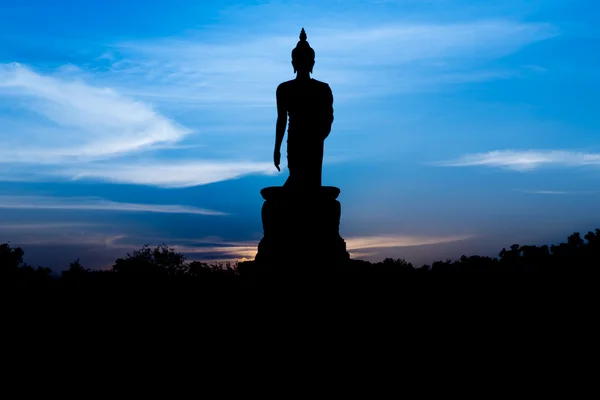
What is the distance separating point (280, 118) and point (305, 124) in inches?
22.3

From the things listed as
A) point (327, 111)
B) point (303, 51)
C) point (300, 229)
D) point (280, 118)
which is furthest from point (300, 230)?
point (303, 51)

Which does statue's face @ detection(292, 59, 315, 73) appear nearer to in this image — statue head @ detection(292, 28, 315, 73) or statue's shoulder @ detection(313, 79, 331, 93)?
statue head @ detection(292, 28, 315, 73)

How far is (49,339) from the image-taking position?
9688 mm

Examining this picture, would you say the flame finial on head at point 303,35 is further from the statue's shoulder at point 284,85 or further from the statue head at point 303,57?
the statue's shoulder at point 284,85

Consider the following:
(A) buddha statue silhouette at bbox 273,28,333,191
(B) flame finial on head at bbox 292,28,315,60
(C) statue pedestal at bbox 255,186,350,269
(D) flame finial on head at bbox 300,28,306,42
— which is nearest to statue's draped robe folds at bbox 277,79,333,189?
(A) buddha statue silhouette at bbox 273,28,333,191

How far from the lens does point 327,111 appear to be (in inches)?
523

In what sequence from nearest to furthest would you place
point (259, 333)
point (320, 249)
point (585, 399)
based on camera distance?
point (585, 399), point (259, 333), point (320, 249)

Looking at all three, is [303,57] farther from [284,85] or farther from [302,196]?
[302,196]

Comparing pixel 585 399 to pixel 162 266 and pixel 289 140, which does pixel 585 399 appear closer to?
pixel 289 140

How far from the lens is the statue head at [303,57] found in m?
13.0

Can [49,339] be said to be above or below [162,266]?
below

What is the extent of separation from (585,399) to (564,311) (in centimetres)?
352

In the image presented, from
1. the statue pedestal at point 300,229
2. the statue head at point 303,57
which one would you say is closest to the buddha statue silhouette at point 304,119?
the statue head at point 303,57

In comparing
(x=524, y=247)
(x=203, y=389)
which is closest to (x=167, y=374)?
(x=203, y=389)
